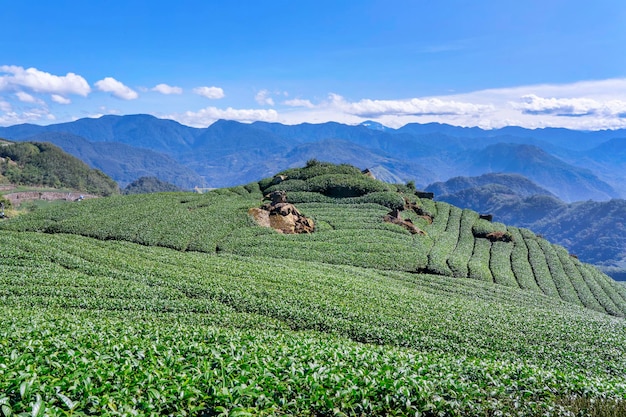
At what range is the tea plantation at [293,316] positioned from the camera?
10.2m

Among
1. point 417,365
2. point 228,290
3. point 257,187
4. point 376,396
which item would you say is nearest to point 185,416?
point 376,396

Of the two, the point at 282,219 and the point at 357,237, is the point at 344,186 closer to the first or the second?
the point at 282,219

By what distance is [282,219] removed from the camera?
59.2m

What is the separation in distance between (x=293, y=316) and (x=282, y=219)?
3326 cm

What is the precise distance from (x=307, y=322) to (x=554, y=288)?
142 ft

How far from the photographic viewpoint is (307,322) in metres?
25.8

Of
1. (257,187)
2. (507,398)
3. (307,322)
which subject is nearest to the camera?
(507,398)

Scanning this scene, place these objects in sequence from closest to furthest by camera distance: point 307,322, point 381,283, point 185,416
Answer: point 185,416 → point 307,322 → point 381,283

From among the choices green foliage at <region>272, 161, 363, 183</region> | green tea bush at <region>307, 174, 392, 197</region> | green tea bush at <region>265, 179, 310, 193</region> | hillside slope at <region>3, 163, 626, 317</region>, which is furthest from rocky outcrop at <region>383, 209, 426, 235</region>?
green foliage at <region>272, 161, 363, 183</region>

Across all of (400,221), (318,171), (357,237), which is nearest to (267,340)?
(357,237)

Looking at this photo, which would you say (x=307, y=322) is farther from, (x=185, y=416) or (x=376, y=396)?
(x=185, y=416)

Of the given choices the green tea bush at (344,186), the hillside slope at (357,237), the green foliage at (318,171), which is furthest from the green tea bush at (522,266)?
the green foliage at (318,171)

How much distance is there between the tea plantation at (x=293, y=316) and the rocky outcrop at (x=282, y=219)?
6.29 feet

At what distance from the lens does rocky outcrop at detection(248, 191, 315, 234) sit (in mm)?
58188
